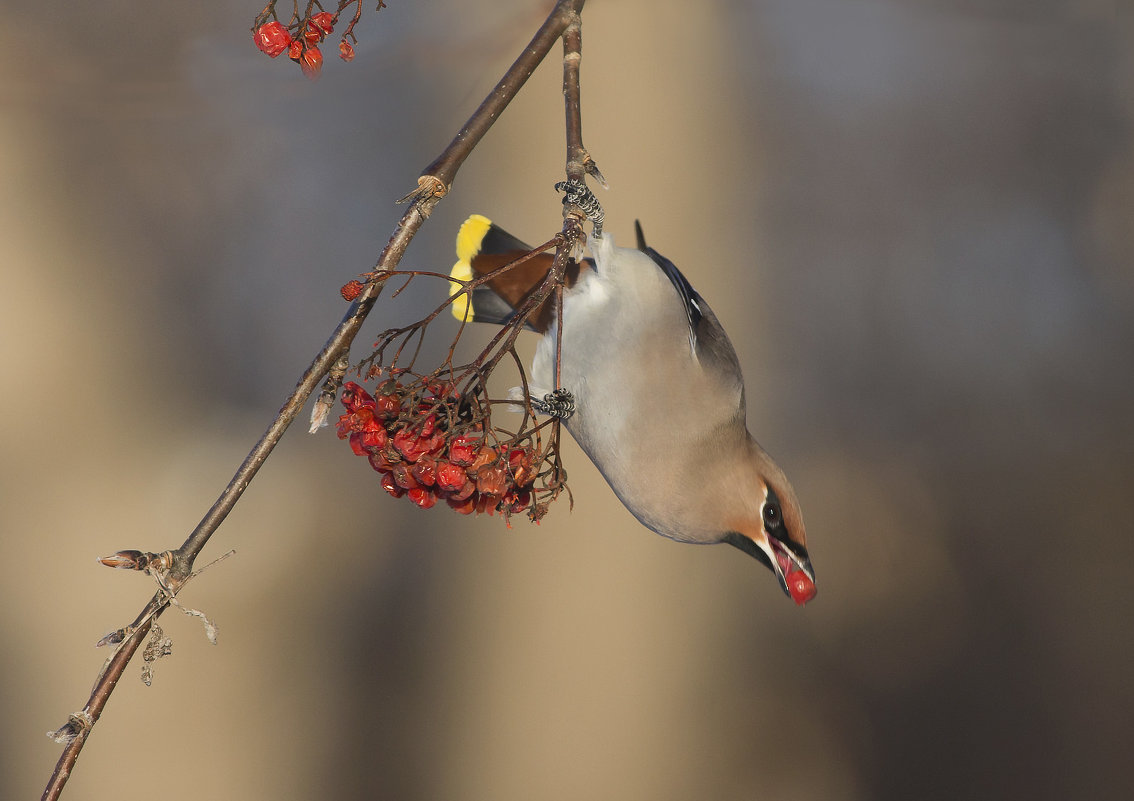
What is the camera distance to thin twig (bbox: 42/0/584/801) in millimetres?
566

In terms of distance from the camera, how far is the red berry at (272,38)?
746 mm

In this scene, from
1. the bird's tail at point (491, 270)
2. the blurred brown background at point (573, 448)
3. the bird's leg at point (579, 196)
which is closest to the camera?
the bird's leg at point (579, 196)

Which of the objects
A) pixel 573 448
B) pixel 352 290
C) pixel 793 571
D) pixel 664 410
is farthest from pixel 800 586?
pixel 573 448

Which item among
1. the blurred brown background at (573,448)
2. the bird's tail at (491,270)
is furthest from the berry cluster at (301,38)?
the blurred brown background at (573,448)

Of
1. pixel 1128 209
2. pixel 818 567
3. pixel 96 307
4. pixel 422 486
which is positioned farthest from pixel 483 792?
pixel 1128 209

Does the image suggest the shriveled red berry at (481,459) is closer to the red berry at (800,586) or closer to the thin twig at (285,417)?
the thin twig at (285,417)

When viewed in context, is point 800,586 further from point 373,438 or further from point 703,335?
point 373,438

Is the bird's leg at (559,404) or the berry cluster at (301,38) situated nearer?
the berry cluster at (301,38)

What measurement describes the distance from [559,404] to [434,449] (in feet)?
1.01

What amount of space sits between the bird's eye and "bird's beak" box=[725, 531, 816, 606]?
1 cm

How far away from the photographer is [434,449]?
67 centimetres

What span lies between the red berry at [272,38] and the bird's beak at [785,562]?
2.30 feet

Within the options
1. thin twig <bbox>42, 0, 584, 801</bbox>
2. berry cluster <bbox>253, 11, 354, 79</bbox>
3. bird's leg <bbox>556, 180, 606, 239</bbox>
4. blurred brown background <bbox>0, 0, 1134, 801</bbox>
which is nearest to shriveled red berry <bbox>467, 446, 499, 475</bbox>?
thin twig <bbox>42, 0, 584, 801</bbox>

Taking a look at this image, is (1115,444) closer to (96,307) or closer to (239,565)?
(239,565)
